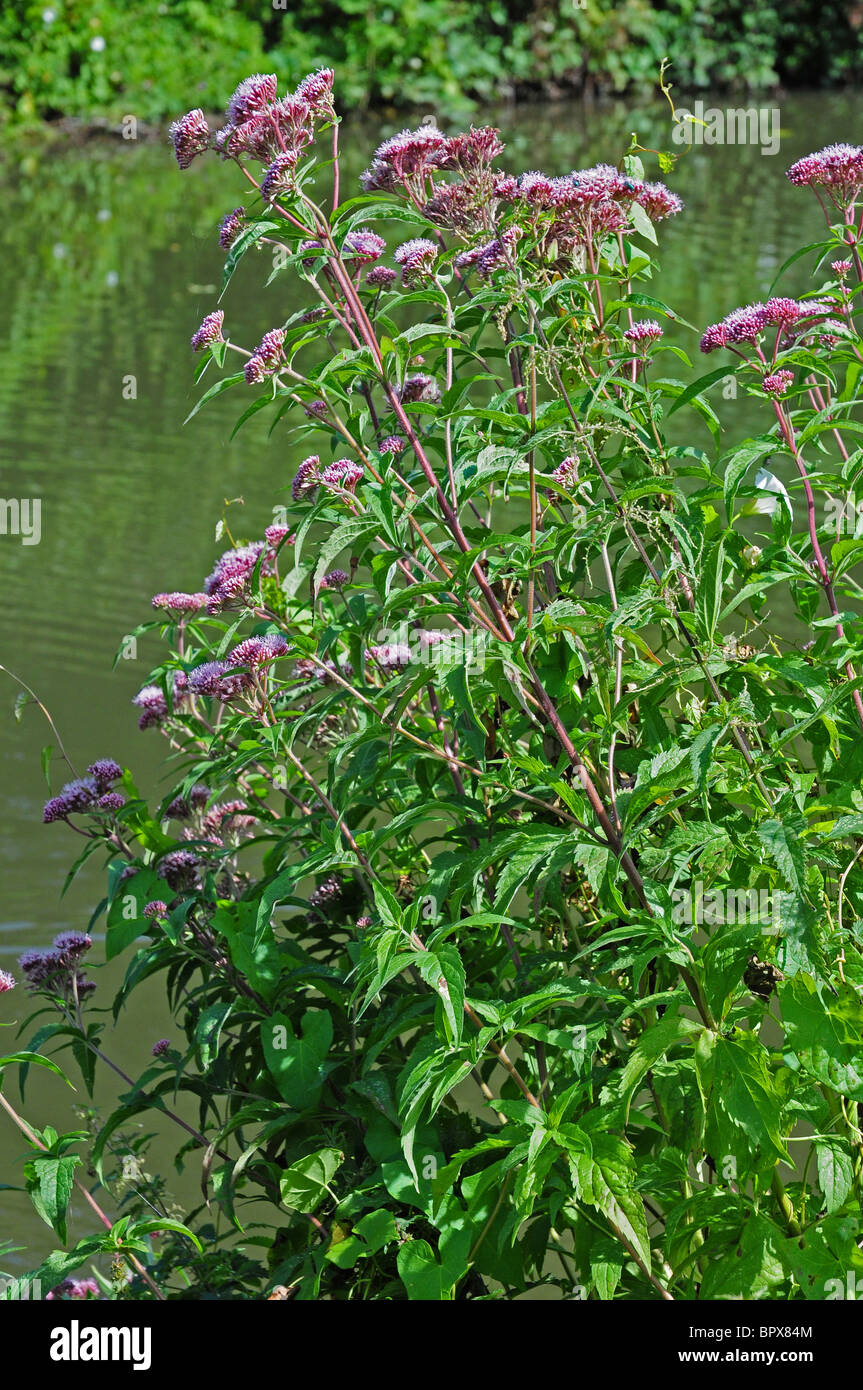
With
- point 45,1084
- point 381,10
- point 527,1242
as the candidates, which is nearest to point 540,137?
point 381,10

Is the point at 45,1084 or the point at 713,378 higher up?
the point at 713,378

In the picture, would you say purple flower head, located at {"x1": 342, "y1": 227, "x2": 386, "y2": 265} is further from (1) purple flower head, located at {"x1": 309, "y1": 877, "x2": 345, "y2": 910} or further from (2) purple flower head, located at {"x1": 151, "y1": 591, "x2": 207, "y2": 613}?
(1) purple flower head, located at {"x1": 309, "y1": 877, "x2": 345, "y2": 910}

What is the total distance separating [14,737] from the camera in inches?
198

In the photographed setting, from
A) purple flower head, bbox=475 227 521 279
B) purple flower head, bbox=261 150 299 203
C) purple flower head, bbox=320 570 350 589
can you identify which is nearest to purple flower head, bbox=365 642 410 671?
purple flower head, bbox=320 570 350 589

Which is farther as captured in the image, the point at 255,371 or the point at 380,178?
the point at 380,178

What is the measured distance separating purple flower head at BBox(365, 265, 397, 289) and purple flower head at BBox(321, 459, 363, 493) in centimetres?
38

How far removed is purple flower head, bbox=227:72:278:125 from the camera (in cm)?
196

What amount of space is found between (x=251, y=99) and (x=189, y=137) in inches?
6.5

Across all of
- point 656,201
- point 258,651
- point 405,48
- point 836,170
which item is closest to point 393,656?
point 258,651

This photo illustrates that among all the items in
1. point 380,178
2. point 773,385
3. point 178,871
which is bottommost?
point 178,871

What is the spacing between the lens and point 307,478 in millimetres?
2068

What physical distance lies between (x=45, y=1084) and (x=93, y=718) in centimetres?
172

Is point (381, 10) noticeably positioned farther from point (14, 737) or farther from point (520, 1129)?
point (520, 1129)

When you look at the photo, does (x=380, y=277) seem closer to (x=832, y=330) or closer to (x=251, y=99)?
(x=251, y=99)
